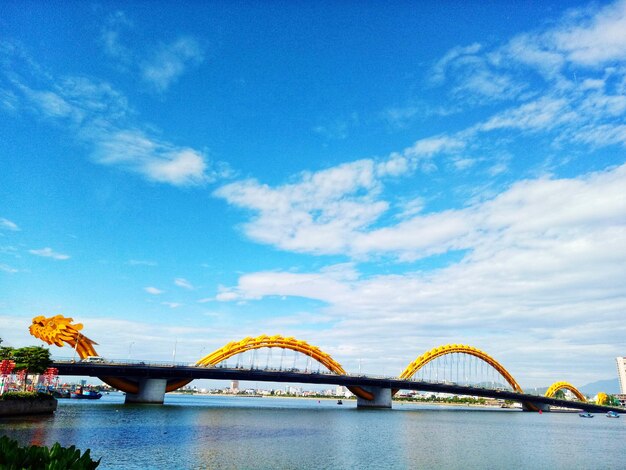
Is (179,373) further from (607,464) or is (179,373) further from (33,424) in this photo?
(607,464)

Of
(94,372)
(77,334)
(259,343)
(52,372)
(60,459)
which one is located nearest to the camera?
(60,459)

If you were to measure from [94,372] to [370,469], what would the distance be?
235 feet

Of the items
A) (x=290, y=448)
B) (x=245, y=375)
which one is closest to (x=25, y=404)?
(x=290, y=448)

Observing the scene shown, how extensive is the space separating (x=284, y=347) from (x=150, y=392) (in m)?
42.1

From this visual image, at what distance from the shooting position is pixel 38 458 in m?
12.6

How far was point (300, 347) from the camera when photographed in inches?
5007

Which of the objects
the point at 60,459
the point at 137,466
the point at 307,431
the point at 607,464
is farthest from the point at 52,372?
the point at 607,464

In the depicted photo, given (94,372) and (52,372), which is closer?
(52,372)

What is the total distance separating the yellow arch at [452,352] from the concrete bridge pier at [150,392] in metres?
79.6

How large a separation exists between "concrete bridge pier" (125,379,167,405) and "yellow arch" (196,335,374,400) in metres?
19.9

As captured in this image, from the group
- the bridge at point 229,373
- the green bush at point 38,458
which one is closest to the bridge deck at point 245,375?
the bridge at point 229,373

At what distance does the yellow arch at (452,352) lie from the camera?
146875 millimetres

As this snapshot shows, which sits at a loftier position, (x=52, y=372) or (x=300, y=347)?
(x=300, y=347)

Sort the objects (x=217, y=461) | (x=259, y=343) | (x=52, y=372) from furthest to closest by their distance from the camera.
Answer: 1. (x=259, y=343)
2. (x=52, y=372)
3. (x=217, y=461)
